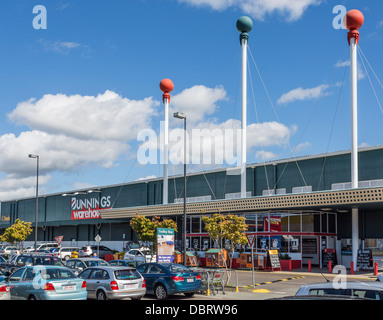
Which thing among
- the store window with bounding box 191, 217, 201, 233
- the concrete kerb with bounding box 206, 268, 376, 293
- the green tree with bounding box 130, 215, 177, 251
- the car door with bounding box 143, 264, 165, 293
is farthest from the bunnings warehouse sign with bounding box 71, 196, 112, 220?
the car door with bounding box 143, 264, 165, 293

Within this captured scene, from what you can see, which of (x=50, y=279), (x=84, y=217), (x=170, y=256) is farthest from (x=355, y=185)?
(x=84, y=217)

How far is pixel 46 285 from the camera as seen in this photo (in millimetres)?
15180

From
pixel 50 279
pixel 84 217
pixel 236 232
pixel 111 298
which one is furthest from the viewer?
pixel 84 217

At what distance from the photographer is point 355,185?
3312cm

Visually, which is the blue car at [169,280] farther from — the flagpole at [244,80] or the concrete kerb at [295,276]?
the flagpole at [244,80]

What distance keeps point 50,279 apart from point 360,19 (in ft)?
97.5

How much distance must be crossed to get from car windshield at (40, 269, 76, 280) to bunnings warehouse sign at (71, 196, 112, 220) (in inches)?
1884

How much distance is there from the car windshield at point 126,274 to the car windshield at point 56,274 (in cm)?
207

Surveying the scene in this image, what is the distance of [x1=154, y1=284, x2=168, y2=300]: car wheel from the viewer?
1944cm

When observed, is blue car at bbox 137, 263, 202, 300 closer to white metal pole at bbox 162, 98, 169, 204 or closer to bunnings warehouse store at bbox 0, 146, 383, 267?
bunnings warehouse store at bbox 0, 146, 383, 267

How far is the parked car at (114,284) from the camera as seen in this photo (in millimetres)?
17453

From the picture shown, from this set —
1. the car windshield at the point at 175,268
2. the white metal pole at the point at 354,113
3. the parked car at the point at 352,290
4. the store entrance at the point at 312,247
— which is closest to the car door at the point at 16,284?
the car windshield at the point at 175,268

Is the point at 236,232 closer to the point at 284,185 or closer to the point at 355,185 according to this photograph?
the point at 355,185
